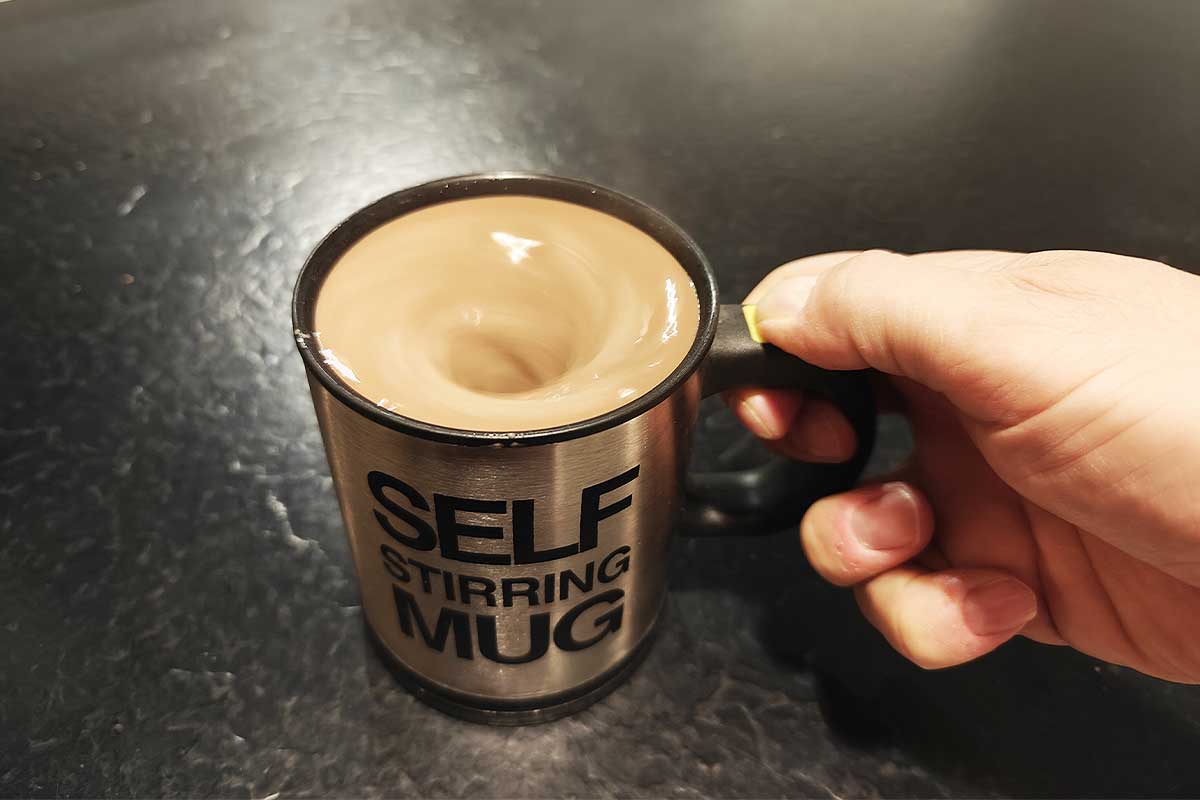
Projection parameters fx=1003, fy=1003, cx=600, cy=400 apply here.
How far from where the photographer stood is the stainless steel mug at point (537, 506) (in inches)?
19.3

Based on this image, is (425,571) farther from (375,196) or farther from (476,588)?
(375,196)

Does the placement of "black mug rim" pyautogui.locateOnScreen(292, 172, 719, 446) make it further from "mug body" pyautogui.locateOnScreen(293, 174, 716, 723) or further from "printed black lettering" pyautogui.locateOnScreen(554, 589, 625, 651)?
"printed black lettering" pyautogui.locateOnScreen(554, 589, 625, 651)

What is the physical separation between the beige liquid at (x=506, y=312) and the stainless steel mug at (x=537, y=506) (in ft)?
0.04

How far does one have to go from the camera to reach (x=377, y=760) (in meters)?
0.63

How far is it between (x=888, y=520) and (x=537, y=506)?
281 mm

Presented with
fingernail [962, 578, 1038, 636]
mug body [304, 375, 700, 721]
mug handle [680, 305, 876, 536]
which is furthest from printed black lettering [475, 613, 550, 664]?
fingernail [962, 578, 1038, 636]

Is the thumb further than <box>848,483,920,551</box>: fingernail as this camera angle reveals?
No

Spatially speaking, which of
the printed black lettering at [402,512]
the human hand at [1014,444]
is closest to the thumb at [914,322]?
the human hand at [1014,444]

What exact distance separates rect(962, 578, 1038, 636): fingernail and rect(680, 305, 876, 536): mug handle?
4.3 inches

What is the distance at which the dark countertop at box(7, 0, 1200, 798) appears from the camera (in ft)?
2.09

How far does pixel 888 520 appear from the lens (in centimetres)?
67

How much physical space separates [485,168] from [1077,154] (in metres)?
0.67

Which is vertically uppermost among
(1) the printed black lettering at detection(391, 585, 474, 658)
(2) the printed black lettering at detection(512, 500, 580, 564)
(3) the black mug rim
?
(3) the black mug rim

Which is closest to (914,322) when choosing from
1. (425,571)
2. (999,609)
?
(999,609)
